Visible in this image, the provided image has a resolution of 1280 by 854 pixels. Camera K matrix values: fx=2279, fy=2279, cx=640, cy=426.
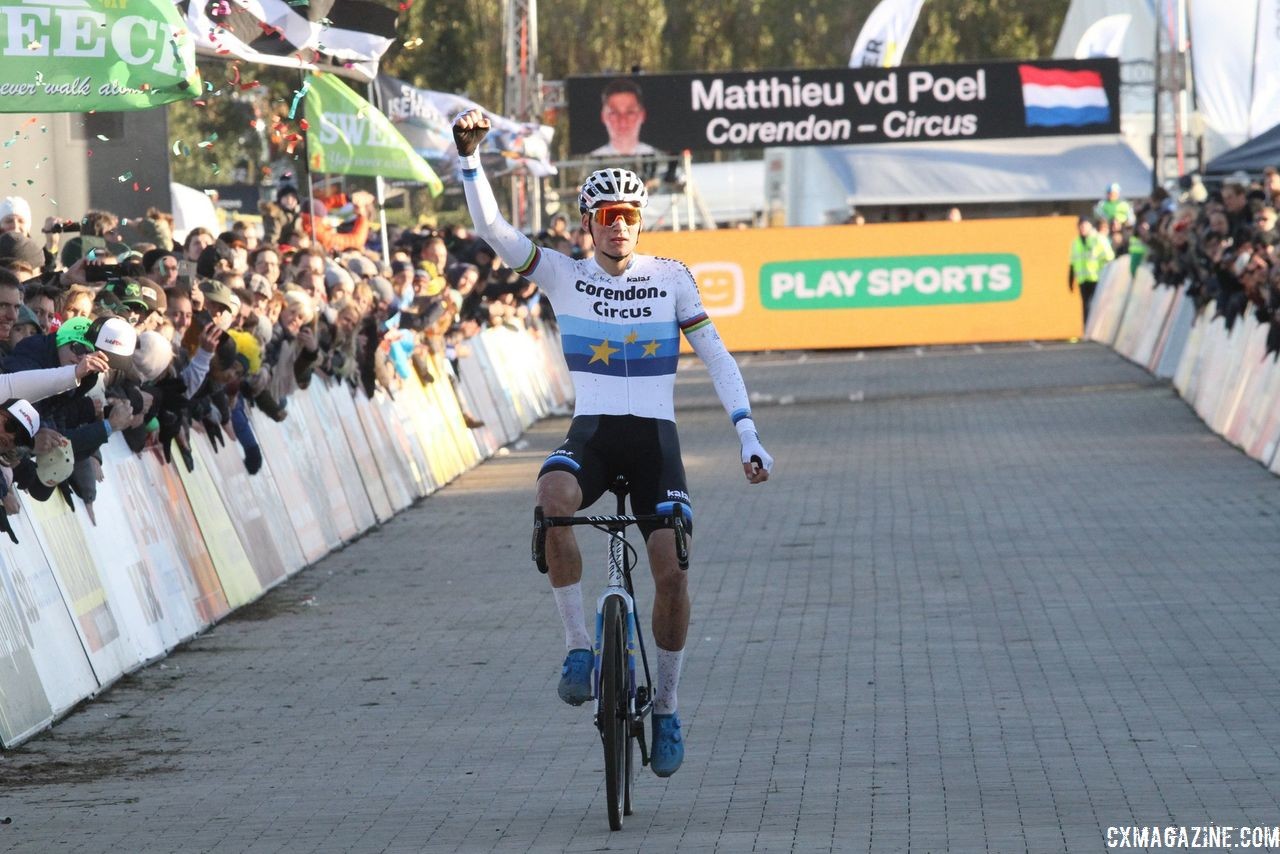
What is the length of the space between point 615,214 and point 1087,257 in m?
29.0

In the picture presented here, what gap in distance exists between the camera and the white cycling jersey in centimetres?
796

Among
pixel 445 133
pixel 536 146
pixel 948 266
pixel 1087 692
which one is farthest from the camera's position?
pixel 948 266

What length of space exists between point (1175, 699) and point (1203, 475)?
913 centimetres

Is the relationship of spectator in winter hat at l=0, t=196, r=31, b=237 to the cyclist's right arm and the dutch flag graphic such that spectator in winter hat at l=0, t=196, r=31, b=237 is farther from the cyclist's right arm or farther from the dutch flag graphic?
the dutch flag graphic

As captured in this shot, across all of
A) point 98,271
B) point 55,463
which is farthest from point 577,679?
point 98,271

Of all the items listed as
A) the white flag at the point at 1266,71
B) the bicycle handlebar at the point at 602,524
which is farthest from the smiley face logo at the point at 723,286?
the bicycle handlebar at the point at 602,524

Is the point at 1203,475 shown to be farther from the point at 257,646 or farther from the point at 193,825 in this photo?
the point at 193,825

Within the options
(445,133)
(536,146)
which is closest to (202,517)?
(445,133)

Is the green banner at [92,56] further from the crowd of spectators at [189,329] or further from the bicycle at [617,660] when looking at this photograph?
the bicycle at [617,660]

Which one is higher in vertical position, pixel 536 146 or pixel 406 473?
pixel 536 146

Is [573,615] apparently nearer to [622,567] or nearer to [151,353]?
[622,567]

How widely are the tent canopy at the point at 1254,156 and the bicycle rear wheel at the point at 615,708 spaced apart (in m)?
20.5

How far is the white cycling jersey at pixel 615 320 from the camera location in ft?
26.1

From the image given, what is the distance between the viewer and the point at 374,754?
8852 millimetres
